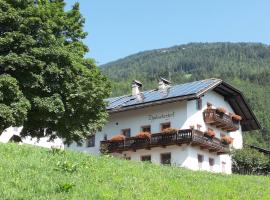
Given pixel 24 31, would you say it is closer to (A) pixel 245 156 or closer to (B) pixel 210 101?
(B) pixel 210 101

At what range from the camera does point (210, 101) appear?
175ft

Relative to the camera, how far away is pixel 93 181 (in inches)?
616

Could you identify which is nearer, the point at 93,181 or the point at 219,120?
the point at 93,181

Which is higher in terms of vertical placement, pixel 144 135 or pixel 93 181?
pixel 144 135

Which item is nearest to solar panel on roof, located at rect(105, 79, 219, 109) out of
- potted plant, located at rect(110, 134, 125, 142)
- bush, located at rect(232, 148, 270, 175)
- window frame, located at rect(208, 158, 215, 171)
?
potted plant, located at rect(110, 134, 125, 142)

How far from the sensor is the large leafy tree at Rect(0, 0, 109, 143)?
32688 millimetres

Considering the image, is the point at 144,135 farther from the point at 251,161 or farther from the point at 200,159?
the point at 251,161

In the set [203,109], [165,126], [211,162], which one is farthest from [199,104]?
[211,162]

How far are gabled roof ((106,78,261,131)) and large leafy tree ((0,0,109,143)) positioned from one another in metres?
12.0

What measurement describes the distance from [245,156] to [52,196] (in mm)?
43102

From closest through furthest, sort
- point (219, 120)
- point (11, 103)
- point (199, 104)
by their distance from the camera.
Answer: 1. point (11, 103)
2. point (199, 104)
3. point (219, 120)

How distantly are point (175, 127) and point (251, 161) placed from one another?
949cm

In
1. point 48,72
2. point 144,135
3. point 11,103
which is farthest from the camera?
point 144,135

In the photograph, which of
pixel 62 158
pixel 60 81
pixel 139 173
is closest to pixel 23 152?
pixel 62 158
